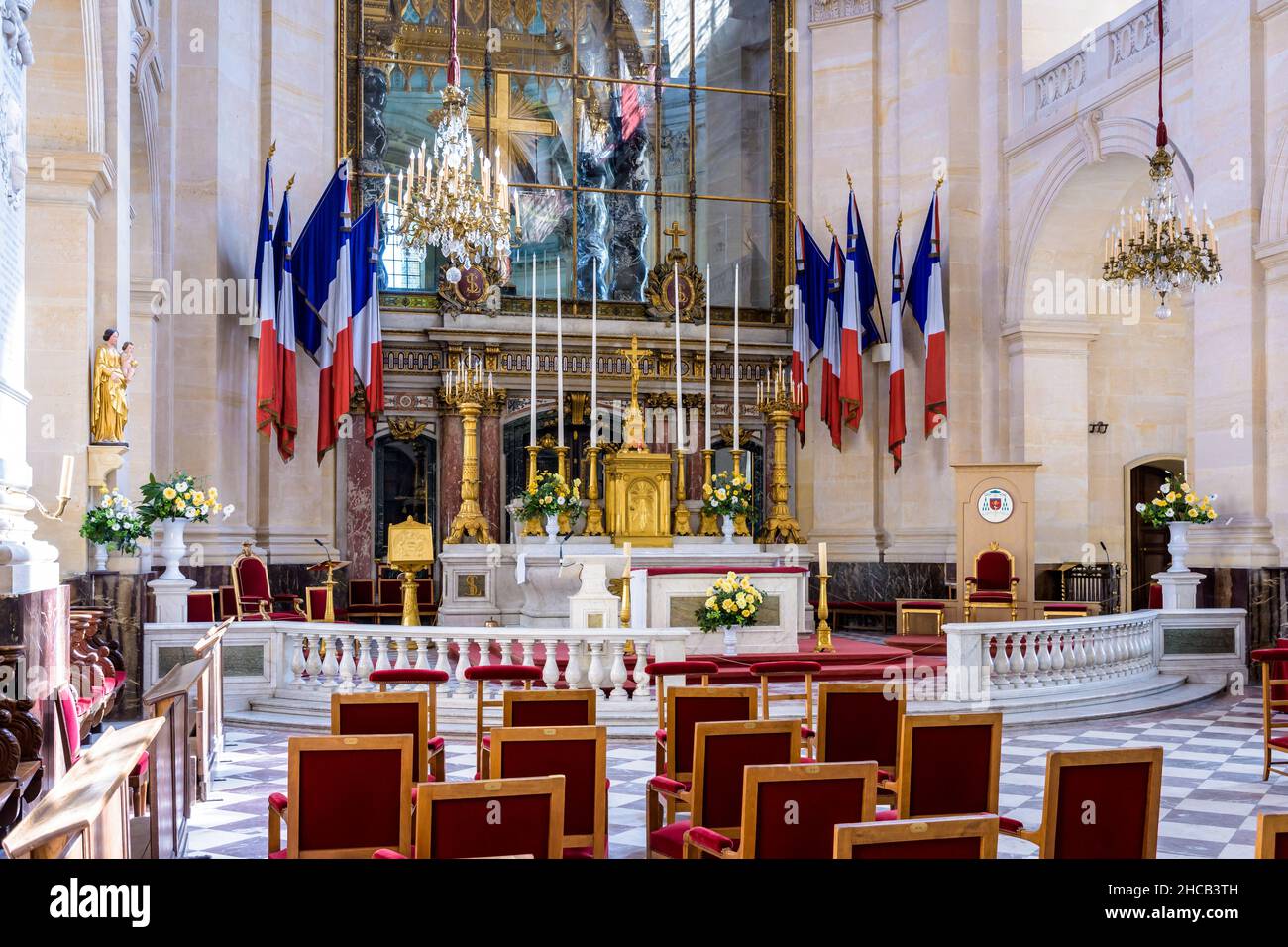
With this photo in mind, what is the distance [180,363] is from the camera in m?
14.4

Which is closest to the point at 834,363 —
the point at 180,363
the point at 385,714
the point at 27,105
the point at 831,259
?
the point at 831,259

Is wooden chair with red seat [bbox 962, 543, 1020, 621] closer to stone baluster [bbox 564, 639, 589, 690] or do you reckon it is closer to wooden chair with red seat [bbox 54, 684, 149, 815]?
stone baluster [bbox 564, 639, 589, 690]

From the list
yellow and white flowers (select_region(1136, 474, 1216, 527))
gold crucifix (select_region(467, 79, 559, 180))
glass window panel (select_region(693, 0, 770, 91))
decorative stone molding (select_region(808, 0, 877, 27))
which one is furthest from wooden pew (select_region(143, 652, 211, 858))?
glass window panel (select_region(693, 0, 770, 91))

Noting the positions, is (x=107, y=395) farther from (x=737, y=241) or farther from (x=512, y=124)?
(x=737, y=241)

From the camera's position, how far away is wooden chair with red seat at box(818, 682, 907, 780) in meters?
5.66

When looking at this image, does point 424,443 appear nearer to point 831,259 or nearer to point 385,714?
point 831,259

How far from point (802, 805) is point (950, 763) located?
1.25 meters

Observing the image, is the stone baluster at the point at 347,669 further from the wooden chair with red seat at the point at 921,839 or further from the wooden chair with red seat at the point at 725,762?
the wooden chair with red seat at the point at 921,839

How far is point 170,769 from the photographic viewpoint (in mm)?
4840

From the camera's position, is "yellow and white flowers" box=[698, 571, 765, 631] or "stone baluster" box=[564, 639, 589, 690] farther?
"yellow and white flowers" box=[698, 571, 765, 631]

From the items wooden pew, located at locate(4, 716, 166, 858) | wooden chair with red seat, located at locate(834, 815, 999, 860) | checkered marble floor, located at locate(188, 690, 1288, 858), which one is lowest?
checkered marble floor, located at locate(188, 690, 1288, 858)

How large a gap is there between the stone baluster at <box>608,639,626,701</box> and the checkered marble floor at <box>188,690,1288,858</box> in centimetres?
52

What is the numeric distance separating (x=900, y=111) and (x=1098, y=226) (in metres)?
3.49

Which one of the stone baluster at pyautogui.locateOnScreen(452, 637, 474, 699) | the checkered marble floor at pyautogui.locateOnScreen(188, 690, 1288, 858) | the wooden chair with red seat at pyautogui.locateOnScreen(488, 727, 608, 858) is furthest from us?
the stone baluster at pyautogui.locateOnScreen(452, 637, 474, 699)
